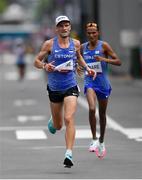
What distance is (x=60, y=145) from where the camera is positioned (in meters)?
18.0

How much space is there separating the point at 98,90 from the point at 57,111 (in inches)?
56.7

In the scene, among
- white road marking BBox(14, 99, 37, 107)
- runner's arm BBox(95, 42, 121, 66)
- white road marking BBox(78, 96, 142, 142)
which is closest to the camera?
runner's arm BBox(95, 42, 121, 66)

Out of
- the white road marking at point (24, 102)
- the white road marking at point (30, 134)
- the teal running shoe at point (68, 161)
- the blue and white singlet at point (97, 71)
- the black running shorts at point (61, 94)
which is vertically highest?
the blue and white singlet at point (97, 71)

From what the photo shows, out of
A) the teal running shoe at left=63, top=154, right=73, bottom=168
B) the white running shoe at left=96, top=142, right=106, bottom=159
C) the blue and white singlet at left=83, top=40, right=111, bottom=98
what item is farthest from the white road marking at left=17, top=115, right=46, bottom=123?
the teal running shoe at left=63, top=154, right=73, bottom=168

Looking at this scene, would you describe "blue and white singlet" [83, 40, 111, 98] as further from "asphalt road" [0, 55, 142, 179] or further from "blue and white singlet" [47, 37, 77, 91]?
"blue and white singlet" [47, 37, 77, 91]

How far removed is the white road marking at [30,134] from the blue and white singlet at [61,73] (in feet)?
15.4

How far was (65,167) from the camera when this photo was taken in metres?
14.4

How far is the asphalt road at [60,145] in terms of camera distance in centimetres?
1394

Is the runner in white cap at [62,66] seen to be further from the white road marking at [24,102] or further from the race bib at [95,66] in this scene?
the white road marking at [24,102]

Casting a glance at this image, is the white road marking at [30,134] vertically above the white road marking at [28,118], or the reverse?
the white road marking at [30,134]

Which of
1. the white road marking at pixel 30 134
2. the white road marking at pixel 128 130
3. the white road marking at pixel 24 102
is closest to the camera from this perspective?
the white road marking at pixel 128 130

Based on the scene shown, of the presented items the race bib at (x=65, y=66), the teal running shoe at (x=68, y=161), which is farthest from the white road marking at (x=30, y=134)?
the teal running shoe at (x=68, y=161)

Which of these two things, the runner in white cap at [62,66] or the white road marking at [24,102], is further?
the white road marking at [24,102]

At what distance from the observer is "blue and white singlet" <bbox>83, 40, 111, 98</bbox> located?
16328mm
